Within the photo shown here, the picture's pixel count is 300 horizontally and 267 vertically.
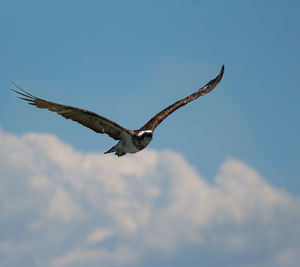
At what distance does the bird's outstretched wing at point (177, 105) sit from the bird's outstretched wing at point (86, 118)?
6.09 feet

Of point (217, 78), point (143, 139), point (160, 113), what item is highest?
point (217, 78)

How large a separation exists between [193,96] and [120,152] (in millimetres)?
6139

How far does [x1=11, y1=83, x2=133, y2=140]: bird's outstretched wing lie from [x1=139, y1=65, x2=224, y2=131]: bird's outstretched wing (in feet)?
6.09

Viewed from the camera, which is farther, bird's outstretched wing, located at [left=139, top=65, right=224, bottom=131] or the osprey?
bird's outstretched wing, located at [left=139, top=65, right=224, bottom=131]

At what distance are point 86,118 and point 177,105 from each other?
6433 millimetres

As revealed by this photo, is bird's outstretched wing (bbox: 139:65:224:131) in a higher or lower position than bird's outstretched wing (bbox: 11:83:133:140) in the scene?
higher

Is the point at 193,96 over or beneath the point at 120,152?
over

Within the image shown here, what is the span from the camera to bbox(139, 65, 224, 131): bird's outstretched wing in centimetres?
2797

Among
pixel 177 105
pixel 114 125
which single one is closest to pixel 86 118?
pixel 114 125

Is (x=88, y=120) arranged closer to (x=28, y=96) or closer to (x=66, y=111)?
(x=66, y=111)

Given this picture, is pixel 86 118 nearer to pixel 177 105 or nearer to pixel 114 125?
pixel 114 125

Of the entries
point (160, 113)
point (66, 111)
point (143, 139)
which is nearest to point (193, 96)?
point (160, 113)

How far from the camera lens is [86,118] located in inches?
958

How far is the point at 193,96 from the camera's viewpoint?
3067cm
